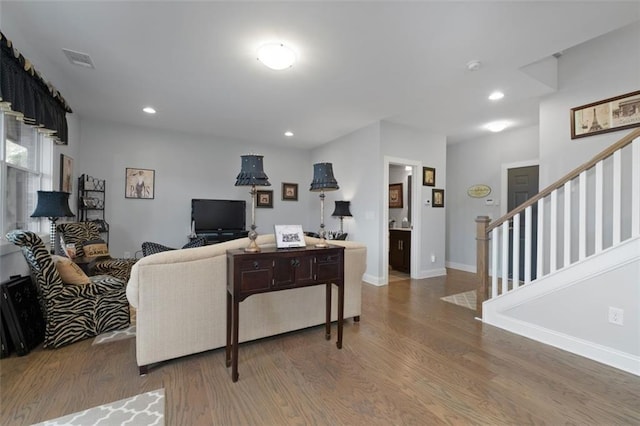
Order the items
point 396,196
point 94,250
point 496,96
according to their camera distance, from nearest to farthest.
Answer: point 496,96 → point 94,250 → point 396,196

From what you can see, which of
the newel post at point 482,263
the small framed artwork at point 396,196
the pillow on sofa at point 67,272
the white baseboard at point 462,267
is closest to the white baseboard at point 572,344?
the newel post at point 482,263

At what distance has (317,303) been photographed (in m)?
2.78

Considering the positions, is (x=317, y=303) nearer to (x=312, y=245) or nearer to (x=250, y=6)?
(x=312, y=245)

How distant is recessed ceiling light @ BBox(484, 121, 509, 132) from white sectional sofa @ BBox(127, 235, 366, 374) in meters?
4.17

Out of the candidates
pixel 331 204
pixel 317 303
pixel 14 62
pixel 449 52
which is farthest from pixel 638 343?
pixel 14 62

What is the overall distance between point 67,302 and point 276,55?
2847 millimetres

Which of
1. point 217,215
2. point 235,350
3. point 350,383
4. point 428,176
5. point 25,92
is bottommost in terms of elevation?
point 350,383

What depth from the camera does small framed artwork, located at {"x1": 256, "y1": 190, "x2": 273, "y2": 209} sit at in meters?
6.22

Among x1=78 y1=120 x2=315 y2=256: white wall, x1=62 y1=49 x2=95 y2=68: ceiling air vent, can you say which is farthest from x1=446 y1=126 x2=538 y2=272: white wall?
x1=62 y1=49 x2=95 y2=68: ceiling air vent

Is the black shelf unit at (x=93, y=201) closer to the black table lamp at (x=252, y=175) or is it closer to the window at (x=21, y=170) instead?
the window at (x=21, y=170)

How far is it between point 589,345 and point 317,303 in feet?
7.57

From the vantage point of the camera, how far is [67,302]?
93.7 inches

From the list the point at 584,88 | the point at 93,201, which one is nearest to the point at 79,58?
the point at 93,201

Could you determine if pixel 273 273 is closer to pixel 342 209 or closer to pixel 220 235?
pixel 342 209
